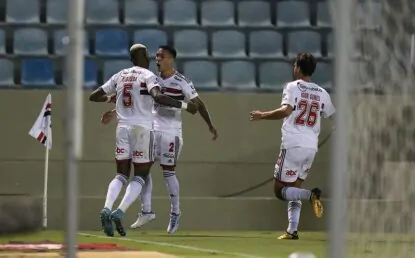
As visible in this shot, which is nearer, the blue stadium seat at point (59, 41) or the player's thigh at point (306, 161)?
the player's thigh at point (306, 161)

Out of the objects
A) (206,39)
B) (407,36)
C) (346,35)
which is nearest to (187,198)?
(206,39)

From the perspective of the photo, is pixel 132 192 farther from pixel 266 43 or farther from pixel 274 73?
pixel 266 43

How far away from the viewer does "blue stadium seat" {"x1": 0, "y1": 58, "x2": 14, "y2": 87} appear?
13836 millimetres

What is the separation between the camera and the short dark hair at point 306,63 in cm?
1066

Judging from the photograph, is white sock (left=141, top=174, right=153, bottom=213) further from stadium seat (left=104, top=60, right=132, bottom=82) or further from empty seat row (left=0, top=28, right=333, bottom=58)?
empty seat row (left=0, top=28, right=333, bottom=58)

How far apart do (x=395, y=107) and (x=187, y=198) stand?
611 centimetres

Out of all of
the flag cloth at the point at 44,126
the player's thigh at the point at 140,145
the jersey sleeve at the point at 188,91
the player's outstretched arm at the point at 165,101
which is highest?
the jersey sleeve at the point at 188,91

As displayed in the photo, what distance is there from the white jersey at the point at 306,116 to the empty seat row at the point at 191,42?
335 centimetres

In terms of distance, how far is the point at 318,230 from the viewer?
13.0 metres

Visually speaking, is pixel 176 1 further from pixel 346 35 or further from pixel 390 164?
pixel 346 35

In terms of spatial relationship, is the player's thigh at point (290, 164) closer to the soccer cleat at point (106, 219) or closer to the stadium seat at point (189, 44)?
the soccer cleat at point (106, 219)

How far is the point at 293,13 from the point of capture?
48.1 ft

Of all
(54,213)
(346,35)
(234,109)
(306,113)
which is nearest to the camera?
(346,35)

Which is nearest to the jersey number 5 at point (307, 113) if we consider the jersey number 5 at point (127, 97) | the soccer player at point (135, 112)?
the soccer player at point (135, 112)
